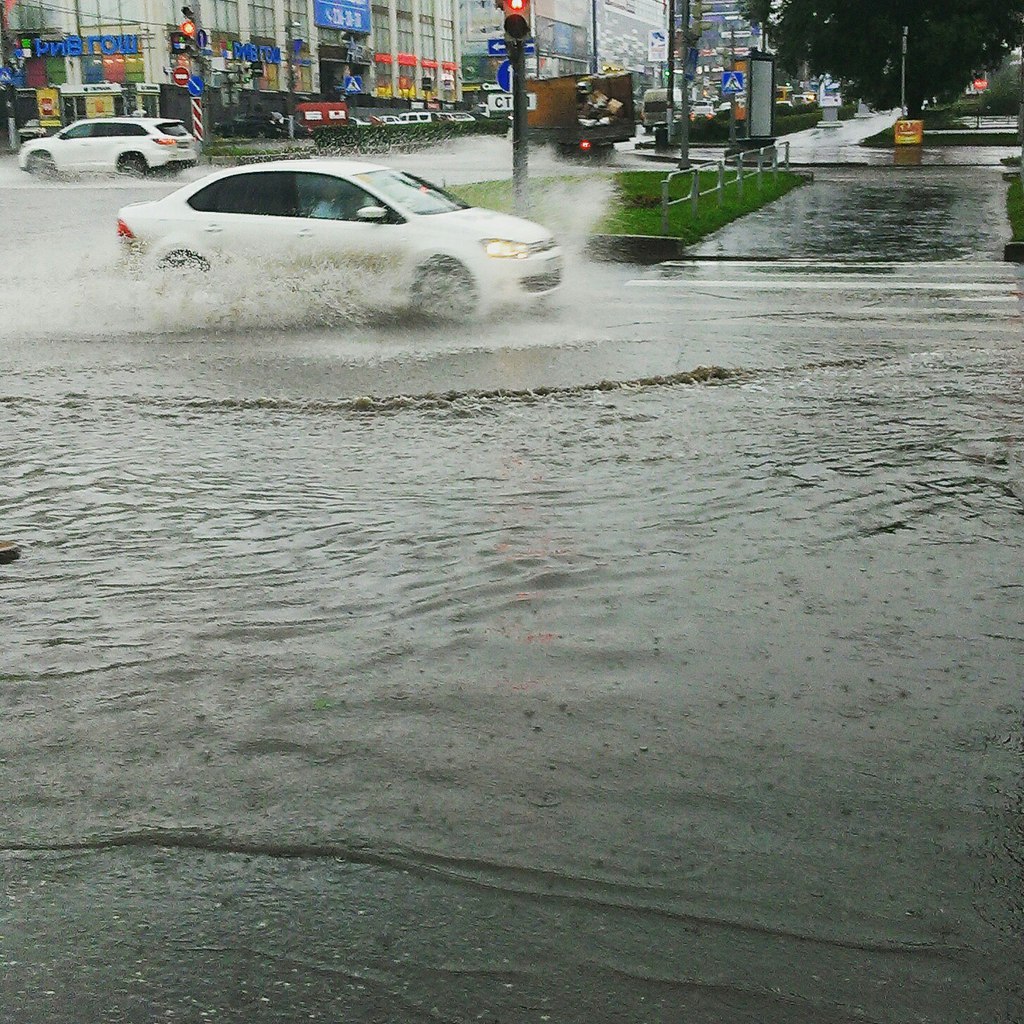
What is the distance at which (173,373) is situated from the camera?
1138 centimetres

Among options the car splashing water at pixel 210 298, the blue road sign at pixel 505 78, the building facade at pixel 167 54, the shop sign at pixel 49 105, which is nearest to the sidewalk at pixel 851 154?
the blue road sign at pixel 505 78

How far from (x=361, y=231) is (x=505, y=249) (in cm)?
134

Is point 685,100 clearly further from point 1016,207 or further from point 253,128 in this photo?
point 253,128

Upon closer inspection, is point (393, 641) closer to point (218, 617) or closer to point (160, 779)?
point (218, 617)

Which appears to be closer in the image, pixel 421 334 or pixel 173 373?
pixel 173 373

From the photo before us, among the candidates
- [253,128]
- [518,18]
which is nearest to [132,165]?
[253,128]

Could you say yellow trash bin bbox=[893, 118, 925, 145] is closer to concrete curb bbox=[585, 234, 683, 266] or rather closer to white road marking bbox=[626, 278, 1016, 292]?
concrete curb bbox=[585, 234, 683, 266]

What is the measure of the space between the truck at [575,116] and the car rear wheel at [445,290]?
36.2 meters

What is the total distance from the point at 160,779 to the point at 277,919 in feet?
3.00

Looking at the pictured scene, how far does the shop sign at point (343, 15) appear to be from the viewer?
92438mm

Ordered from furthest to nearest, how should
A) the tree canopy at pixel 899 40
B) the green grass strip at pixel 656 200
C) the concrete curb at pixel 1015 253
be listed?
the tree canopy at pixel 899 40 → the green grass strip at pixel 656 200 → the concrete curb at pixel 1015 253

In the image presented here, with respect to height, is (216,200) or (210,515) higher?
(216,200)

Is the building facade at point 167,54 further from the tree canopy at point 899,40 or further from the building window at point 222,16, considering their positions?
the tree canopy at point 899,40

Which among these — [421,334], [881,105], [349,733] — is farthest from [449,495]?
[881,105]
